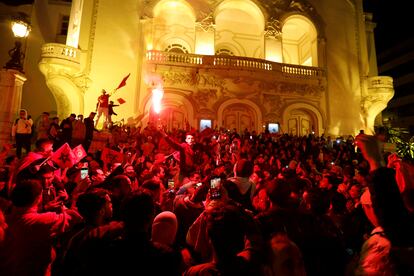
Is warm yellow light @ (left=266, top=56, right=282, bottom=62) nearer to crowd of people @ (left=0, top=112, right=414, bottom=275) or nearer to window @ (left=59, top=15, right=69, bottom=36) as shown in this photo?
window @ (left=59, top=15, right=69, bottom=36)

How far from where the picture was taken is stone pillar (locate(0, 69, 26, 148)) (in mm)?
11359

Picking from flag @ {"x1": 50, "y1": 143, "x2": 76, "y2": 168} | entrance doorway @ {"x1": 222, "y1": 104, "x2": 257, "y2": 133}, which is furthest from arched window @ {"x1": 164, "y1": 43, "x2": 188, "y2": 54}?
flag @ {"x1": 50, "y1": 143, "x2": 76, "y2": 168}

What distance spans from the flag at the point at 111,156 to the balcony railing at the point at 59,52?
1183 centimetres

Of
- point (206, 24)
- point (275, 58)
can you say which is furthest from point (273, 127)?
point (206, 24)

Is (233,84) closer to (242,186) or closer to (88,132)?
(88,132)

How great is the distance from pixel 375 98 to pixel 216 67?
11929 millimetres

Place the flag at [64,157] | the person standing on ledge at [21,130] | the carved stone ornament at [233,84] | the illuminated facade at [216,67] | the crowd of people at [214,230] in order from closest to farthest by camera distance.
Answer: the crowd of people at [214,230] < the flag at [64,157] < the person standing on ledge at [21,130] < the illuminated facade at [216,67] < the carved stone ornament at [233,84]

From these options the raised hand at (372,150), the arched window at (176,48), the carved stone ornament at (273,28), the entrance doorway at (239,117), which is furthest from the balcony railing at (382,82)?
the raised hand at (372,150)

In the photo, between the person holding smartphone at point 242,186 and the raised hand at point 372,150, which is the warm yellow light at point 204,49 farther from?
the raised hand at point 372,150

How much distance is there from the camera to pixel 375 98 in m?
21.9

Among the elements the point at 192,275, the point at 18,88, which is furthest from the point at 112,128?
the point at 192,275

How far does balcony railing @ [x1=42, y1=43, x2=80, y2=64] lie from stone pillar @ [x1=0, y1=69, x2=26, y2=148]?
6555 mm

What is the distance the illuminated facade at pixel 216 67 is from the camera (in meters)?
18.7

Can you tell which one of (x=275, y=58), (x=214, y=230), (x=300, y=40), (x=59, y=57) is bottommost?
→ (x=214, y=230)
